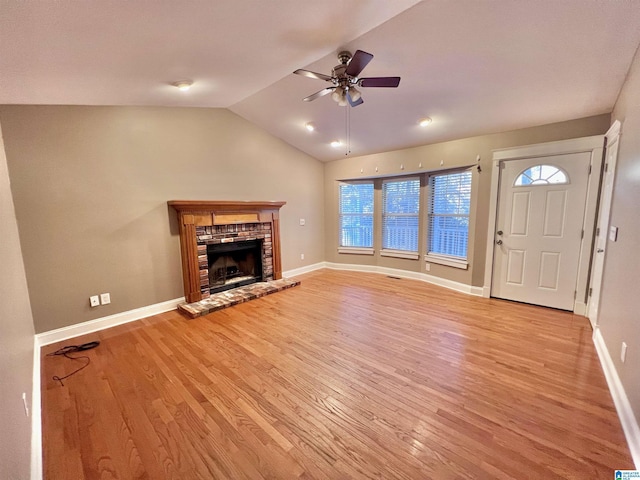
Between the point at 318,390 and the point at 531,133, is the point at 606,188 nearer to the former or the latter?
the point at 531,133

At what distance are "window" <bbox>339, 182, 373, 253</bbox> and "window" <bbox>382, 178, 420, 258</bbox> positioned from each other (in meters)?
0.33

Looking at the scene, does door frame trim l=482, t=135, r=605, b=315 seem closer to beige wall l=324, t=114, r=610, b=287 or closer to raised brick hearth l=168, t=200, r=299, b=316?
beige wall l=324, t=114, r=610, b=287

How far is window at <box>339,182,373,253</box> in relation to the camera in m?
5.64

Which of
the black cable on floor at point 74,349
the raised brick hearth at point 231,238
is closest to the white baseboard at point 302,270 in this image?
the raised brick hearth at point 231,238

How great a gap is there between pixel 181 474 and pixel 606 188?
460 centimetres

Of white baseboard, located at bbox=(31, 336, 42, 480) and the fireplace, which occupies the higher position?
the fireplace

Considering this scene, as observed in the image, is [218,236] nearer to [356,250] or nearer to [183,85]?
[183,85]

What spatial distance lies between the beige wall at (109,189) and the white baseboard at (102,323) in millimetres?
56

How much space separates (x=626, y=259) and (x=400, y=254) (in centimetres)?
336

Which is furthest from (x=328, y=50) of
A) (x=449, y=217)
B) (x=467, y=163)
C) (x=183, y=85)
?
(x=449, y=217)

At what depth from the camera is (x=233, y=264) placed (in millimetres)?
4547

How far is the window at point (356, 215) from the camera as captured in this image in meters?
5.64

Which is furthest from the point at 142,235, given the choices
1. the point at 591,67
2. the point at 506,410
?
the point at 591,67

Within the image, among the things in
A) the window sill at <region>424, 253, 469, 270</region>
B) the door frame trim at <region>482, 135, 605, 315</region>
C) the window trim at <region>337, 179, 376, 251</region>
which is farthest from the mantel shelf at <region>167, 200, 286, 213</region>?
the door frame trim at <region>482, 135, 605, 315</region>
